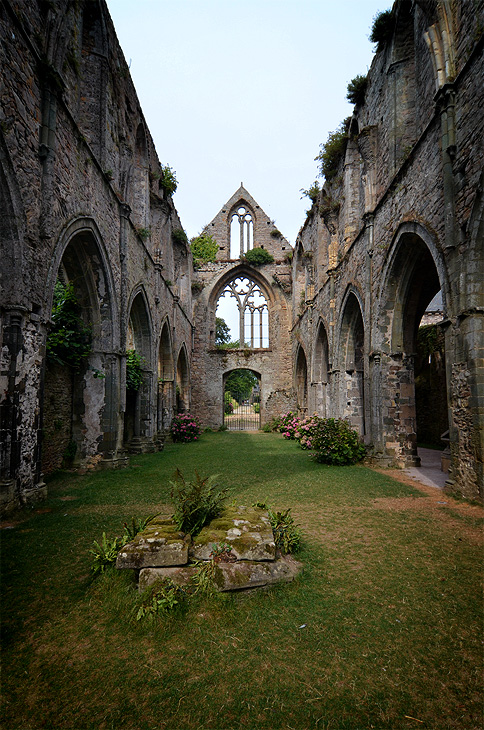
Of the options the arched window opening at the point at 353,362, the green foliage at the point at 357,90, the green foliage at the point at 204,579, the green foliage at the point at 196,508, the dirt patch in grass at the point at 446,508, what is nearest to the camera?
the green foliage at the point at 204,579

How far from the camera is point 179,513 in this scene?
3.32 metres

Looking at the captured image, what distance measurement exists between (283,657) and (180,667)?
0.59 meters

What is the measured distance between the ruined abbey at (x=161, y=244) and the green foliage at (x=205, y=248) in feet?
18.6

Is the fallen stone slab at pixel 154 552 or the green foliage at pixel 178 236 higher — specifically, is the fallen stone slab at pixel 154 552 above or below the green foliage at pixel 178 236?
below

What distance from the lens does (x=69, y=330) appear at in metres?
7.96

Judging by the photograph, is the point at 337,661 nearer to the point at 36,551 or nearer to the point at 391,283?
the point at 36,551

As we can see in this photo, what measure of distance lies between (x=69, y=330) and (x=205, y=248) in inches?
622

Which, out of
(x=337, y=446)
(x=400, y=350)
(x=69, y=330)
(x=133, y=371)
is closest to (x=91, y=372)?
(x=69, y=330)

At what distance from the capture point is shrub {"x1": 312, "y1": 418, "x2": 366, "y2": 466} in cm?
872

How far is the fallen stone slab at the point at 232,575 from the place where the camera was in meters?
2.69

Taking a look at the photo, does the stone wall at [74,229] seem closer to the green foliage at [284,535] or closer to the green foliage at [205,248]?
the green foliage at [284,535]

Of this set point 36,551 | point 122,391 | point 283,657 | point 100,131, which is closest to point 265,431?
point 122,391

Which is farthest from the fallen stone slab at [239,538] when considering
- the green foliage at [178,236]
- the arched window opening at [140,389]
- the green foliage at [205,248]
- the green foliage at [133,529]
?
the green foliage at [205,248]

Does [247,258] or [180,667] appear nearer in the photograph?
[180,667]
